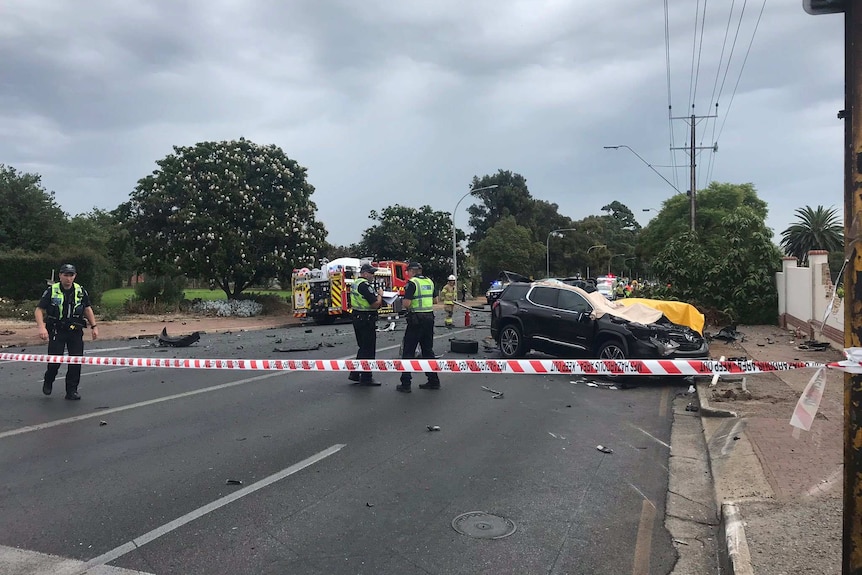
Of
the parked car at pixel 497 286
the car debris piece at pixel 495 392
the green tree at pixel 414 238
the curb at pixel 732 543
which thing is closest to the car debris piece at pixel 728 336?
the car debris piece at pixel 495 392

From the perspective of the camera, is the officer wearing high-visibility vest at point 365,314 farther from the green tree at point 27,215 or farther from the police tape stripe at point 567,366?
the green tree at point 27,215

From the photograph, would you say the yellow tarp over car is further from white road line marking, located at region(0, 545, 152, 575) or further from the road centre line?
white road line marking, located at region(0, 545, 152, 575)

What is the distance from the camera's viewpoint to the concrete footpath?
4.10m

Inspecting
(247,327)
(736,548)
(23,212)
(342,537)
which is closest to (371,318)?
(342,537)

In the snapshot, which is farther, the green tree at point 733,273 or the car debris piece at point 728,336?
the green tree at point 733,273

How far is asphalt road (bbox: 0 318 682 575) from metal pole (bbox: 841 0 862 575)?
5.00ft

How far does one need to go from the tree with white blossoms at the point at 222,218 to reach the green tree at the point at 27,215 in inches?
257

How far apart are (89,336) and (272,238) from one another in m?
12.1

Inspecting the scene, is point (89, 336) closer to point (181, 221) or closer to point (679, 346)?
point (181, 221)

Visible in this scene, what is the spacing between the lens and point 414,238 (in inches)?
2014

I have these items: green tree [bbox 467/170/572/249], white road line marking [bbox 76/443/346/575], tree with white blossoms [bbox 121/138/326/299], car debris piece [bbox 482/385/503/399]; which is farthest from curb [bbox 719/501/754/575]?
green tree [bbox 467/170/572/249]

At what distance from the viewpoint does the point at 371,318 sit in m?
10.5

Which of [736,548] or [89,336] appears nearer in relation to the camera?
[736,548]

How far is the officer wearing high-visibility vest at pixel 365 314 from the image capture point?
1025cm
